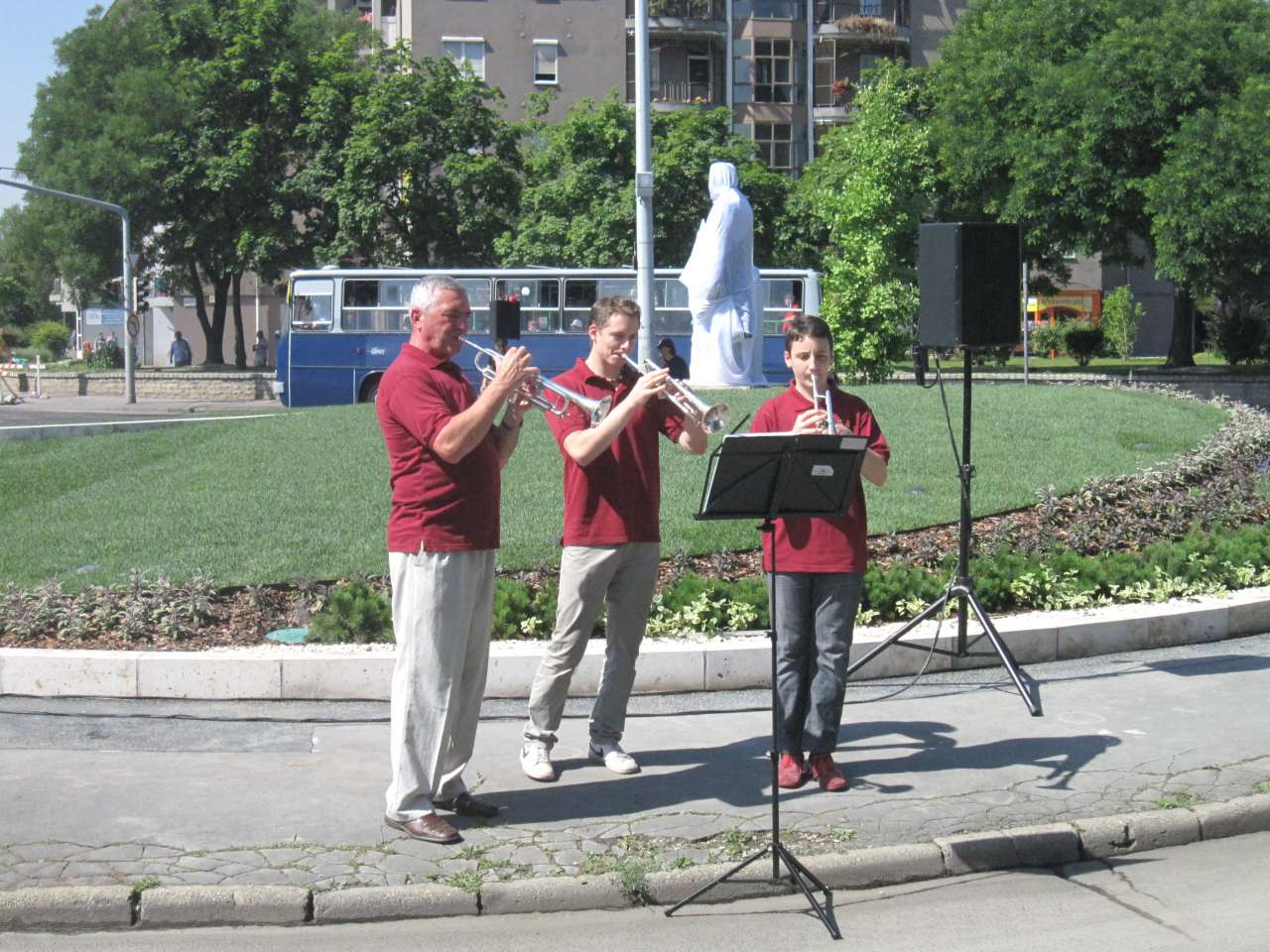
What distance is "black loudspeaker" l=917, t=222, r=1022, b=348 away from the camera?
8445 millimetres

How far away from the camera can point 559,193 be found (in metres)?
44.4

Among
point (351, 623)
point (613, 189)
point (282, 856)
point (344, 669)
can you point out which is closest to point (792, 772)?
point (282, 856)

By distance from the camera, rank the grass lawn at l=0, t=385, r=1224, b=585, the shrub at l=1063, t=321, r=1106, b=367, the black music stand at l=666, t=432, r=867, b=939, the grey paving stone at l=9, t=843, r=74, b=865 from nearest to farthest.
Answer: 1. the black music stand at l=666, t=432, r=867, b=939
2. the grey paving stone at l=9, t=843, r=74, b=865
3. the grass lawn at l=0, t=385, r=1224, b=585
4. the shrub at l=1063, t=321, r=1106, b=367

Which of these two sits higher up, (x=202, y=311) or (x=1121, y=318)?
(x=202, y=311)

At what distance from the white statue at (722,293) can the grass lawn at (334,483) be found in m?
2.53

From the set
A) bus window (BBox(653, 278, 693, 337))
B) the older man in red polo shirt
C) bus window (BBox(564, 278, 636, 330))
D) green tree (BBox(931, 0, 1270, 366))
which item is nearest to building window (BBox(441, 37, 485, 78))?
green tree (BBox(931, 0, 1270, 366))

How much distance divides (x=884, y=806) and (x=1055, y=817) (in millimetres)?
670

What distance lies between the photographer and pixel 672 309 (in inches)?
1324

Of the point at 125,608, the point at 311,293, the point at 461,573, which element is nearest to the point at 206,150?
the point at 311,293

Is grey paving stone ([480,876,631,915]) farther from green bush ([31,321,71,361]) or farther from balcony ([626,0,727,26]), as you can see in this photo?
green bush ([31,321,71,361])

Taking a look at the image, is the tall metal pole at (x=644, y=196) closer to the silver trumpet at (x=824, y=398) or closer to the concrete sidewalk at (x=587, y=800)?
the concrete sidewalk at (x=587, y=800)

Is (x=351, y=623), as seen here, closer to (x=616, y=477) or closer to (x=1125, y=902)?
(x=616, y=477)

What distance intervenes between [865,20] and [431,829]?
62413mm

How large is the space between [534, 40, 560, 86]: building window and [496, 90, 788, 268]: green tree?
45.1ft
